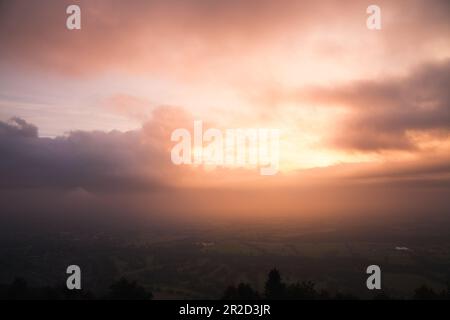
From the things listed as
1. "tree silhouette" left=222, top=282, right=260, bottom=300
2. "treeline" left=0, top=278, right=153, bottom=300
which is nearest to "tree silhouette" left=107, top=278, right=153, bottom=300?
"treeline" left=0, top=278, right=153, bottom=300

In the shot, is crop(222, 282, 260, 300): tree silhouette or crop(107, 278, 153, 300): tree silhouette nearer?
crop(222, 282, 260, 300): tree silhouette

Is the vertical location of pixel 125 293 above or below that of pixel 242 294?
below

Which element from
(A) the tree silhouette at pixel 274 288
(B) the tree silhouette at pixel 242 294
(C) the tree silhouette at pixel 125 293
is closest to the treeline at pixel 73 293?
(C) the tree silhouette at pixel 125 293

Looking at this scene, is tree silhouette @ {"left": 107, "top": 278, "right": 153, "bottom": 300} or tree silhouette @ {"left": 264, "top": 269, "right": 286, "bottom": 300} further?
tree silhouette @ {"left": 264, "top": 269, "right": 286, "bottom": 300}

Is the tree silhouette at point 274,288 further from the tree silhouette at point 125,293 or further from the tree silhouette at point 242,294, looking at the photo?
the tree silhouette at point 125,293

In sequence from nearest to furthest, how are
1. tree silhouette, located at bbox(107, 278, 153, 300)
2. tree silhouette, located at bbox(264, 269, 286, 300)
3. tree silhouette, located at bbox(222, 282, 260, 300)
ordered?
1. tree silhouette, located at bbox(222, 282, 260, 300)
2. tree silhouette, located at bbox(107, 278, 153, 300)
3. tree silhouette, located at bbox(264, 269, 286, 300)

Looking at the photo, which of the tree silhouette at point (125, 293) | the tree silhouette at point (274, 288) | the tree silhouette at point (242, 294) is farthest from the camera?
the tree silhouette at point (274, 288)

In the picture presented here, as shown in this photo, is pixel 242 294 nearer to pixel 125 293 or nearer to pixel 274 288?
pixel 274 288

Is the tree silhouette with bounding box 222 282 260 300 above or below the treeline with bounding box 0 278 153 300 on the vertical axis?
above

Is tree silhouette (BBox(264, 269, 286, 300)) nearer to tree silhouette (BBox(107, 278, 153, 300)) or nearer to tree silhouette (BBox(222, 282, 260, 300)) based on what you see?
tree silhouette (BBox(222, 282, 260, 300))

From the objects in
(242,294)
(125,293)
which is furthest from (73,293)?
(242,294)

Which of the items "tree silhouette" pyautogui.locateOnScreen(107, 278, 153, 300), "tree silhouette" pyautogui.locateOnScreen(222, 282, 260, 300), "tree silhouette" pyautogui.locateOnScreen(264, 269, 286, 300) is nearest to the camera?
"tree silhouette" pyautogui.locateOnScreen(222, 282, 260, 300)

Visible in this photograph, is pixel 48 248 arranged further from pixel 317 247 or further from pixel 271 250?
pixel 317 247

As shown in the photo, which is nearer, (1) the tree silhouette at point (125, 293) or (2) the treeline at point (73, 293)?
(1) the tree silhouette at point (125, 293)
